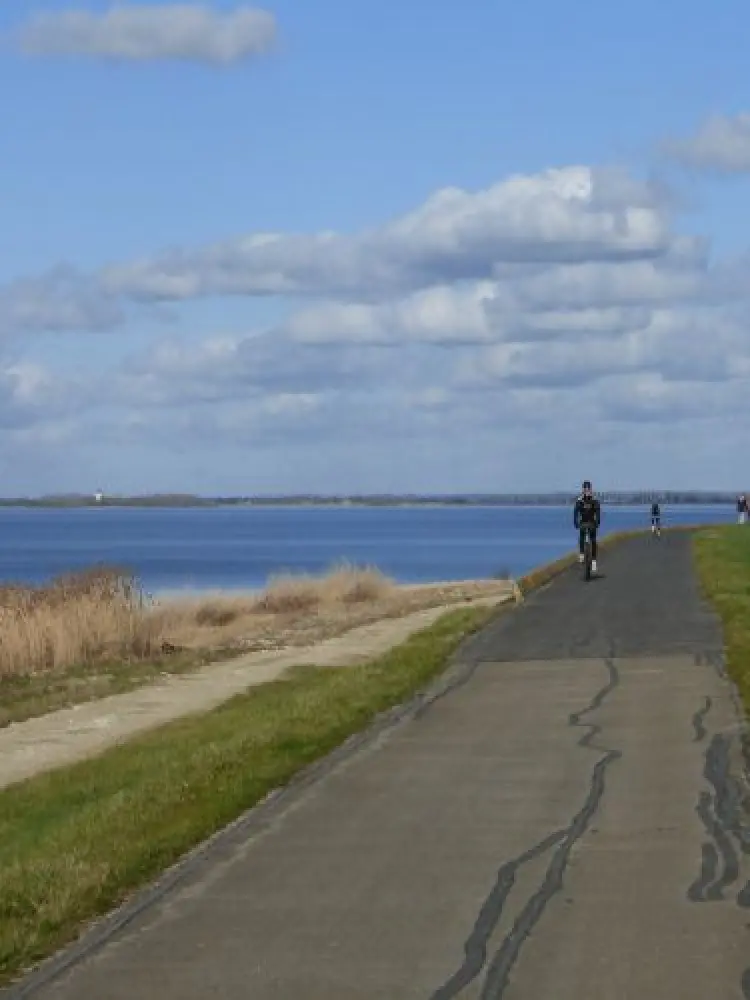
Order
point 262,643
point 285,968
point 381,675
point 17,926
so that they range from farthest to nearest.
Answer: point 262,643 < point 381,675 < point 17,926 < point 285,968

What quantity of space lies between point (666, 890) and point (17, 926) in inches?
126

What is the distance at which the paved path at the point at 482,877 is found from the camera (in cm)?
792

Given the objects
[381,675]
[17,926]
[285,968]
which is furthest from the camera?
[381,675]

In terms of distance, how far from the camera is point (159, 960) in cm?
831

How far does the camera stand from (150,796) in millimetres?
13336

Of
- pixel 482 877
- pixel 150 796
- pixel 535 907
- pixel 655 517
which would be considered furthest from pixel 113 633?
pixel 655 517

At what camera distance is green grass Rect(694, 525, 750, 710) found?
73.2 feet

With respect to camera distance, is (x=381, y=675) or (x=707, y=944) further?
(x=381, y=675)

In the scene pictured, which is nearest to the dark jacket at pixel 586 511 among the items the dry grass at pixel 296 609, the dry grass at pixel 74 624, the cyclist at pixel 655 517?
the dry grass at pixel 296 609

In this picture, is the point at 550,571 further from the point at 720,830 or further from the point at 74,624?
the point at 720,830

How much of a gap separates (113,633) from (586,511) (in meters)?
11.5

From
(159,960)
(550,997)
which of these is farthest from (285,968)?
(550,997)

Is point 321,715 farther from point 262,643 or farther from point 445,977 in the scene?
point 262,643

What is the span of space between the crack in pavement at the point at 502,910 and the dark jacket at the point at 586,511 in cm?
2577
